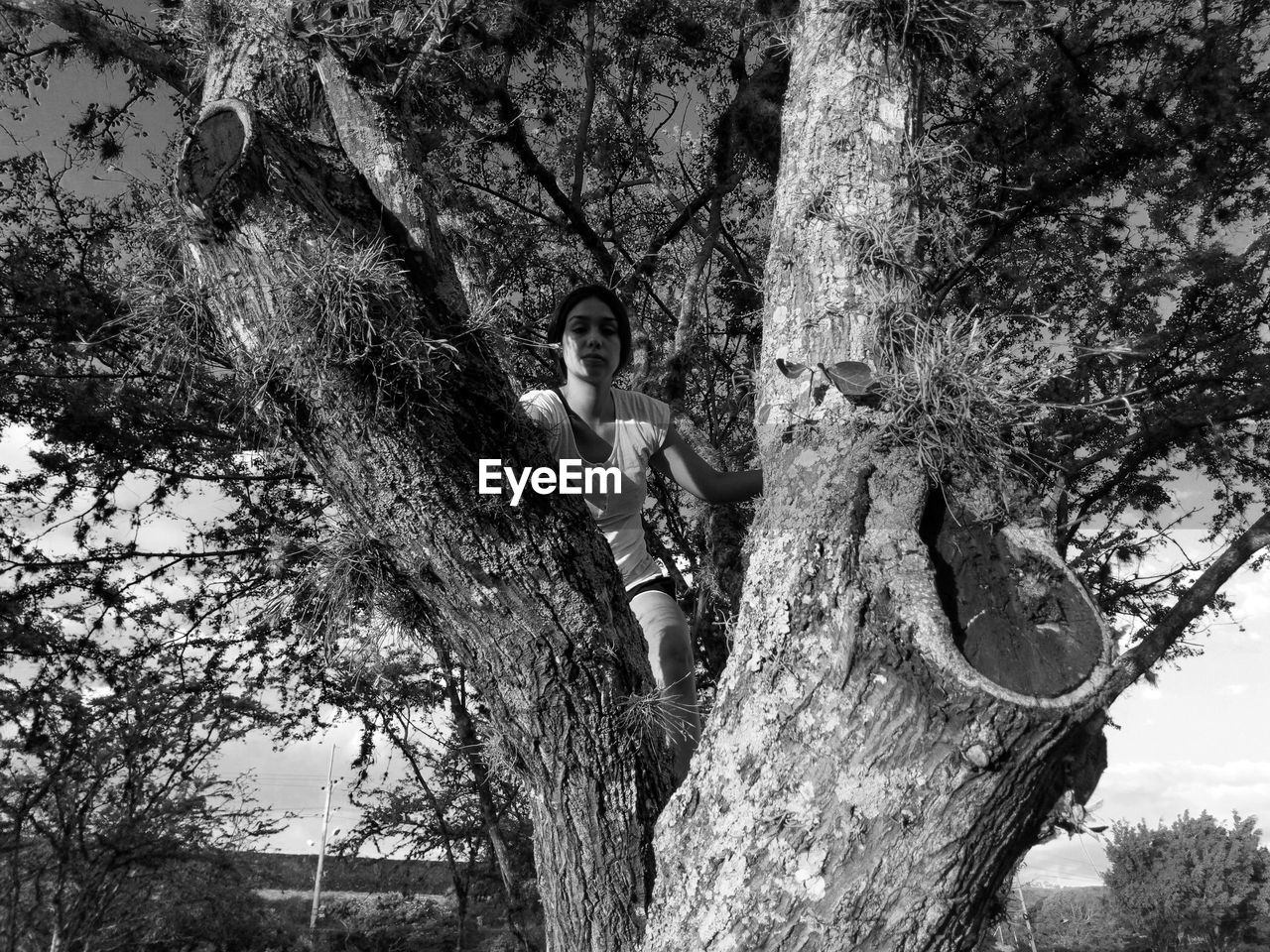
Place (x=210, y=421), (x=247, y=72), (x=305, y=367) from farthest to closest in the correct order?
1. (x=210, y=421)
2. (x=247, y=72)
3. (x=305, y=367)

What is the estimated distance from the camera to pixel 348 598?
7.32 ft

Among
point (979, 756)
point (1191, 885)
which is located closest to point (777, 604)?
point (979, 756)

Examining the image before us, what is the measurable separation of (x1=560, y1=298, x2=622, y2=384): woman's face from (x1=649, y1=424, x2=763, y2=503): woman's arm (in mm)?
323

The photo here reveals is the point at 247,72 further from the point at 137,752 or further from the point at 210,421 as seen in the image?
the point at 137,752

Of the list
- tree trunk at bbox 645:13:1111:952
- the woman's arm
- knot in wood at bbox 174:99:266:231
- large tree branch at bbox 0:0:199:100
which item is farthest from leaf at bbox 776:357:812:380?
large tree branch at bbox 0:0:199:100

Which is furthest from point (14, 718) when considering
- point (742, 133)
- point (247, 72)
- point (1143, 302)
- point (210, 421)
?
point (1143, 302)

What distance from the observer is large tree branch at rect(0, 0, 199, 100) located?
4715mm

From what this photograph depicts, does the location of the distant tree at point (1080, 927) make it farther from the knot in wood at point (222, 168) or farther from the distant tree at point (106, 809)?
the knot in wood at point (222, 168)

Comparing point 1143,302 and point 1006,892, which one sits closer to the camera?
point 1006,892

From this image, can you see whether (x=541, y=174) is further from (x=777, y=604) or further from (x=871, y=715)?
(x=871, y=715)

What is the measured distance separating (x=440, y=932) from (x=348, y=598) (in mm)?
13692

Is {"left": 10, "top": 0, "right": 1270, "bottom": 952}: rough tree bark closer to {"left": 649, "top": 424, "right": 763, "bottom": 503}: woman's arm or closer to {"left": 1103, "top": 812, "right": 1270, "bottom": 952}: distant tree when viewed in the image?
{"left": 649, "top": 424, "right": 763, "bottom": 503}: woman's arm

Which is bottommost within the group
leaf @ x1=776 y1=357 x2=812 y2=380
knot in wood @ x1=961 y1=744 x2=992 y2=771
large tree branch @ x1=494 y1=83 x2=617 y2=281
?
knot in wood @ x1=961 y1=744 x2=992 y2=771

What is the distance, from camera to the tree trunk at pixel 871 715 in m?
1.52
